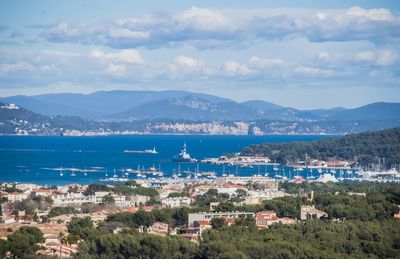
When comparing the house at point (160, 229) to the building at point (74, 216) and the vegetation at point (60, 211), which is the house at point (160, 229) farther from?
the vegetation at point (60, 211)

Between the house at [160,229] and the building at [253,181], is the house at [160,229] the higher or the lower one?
the higher one

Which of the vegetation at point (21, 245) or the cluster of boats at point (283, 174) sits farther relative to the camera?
the cluster of boats at point (283, 174)

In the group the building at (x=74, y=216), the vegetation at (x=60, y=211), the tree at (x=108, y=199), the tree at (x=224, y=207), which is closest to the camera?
the building at (x=74, y=216)

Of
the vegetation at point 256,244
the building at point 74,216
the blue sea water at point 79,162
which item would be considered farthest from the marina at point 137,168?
the vegetation at point 256,244

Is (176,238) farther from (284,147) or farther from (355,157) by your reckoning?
(284,147)

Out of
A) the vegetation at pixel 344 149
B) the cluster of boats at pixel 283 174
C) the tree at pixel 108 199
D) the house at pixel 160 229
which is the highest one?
the vegetation at pixel 344 149

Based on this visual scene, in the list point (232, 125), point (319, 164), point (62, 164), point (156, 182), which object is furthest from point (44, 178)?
point (232, 125)

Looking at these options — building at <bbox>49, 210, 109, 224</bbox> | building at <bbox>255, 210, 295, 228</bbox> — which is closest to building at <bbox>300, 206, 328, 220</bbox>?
building at <bbox>255, 210, 295, 228</bbox>

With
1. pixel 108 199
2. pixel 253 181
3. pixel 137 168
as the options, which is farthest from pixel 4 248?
pixel 137 168
